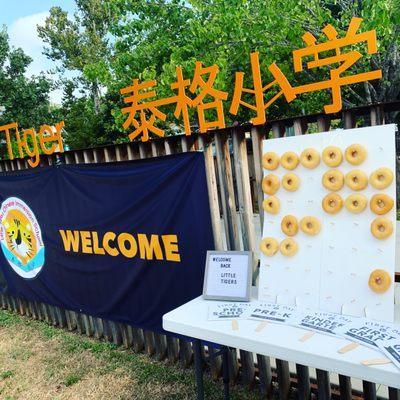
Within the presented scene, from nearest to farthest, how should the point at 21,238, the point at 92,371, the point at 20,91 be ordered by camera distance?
A: 1. the point at 92,371
2. the point at 21,238
3. the point at 20,91

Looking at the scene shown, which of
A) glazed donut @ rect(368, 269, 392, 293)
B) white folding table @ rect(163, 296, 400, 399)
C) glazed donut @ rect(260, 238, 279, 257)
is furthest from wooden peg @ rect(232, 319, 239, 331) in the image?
glazed donut @ rect(368, 269, 392, 293)

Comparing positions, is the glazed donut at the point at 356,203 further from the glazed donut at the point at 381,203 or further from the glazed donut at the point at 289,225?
the glazed donut at the point at 289,225

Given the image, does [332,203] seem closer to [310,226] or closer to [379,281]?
[310,226]

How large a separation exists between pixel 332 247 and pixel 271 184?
522 mm

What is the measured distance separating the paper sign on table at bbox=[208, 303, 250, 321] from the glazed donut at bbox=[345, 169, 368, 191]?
3.01ft

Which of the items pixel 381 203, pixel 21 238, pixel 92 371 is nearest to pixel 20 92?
pixel 21 238

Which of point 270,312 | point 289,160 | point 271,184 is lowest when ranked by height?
point 270,312

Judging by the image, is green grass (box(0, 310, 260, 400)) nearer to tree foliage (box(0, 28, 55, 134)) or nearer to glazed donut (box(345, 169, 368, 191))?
glazed donut (box(345, 169, 368, 191))

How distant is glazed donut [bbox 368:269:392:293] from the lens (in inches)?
80.6

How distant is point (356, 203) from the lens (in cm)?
215

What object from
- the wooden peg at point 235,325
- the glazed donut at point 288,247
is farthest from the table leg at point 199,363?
the glazed donut at point 288,247

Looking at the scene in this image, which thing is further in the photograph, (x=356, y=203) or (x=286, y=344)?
(x=356, y=203)

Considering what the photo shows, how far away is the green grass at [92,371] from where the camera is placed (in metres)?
3.33

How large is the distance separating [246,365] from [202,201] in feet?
4.48
